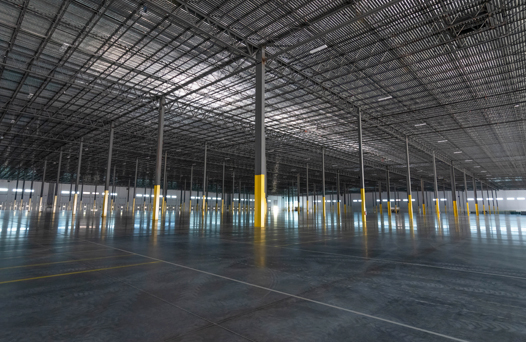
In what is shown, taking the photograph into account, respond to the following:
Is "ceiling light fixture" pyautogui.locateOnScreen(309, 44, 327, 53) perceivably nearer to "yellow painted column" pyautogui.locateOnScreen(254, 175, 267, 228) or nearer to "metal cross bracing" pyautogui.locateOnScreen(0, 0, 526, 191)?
"metal cross bracing" pyautogui.locateOnScreen(0, 0, 526, 191)

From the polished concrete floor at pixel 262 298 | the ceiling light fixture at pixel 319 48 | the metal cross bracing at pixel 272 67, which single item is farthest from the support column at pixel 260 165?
the polished concrete floor at pixel 262 298

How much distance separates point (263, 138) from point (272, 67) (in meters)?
6.15

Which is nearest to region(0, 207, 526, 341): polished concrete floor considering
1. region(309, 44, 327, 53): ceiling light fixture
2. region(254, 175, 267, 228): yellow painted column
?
region(254, 175, 267, 228): yellow painted column

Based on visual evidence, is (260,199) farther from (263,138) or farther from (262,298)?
(262,298)

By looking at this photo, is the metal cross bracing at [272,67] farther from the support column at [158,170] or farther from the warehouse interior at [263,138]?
the support column at [158,170]

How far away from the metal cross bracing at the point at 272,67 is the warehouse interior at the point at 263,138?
0.15 meters

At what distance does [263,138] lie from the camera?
1584 centimetres

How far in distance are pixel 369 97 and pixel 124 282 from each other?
2386cm

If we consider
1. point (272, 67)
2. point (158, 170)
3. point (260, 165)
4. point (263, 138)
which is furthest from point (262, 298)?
point (158, 170)

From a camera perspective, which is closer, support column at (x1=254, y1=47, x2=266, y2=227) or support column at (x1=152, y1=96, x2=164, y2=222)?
support column at (x1=254, y1=47, x2=266, y2=227)

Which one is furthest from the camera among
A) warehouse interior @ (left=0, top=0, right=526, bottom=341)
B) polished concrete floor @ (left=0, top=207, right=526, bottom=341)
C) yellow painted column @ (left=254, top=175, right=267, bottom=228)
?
yellow painted column @ (left=254, top=175, right=267, bottom=228)

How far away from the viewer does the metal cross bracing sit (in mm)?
14438

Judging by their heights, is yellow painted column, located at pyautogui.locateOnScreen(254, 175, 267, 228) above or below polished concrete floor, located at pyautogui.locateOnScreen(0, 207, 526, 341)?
above

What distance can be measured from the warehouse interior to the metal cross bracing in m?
0.15
